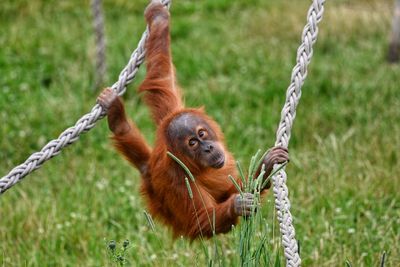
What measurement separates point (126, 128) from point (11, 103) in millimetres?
3254

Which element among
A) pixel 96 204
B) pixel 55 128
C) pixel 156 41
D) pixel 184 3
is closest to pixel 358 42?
pixel 184 3

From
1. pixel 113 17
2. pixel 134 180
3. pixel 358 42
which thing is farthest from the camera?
pixel 113 17

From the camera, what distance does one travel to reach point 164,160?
387cm

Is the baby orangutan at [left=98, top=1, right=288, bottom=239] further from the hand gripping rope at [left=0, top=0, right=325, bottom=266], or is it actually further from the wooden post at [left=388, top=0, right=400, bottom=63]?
the wooden post at [left=388, top=0, right=400, bottom=63]

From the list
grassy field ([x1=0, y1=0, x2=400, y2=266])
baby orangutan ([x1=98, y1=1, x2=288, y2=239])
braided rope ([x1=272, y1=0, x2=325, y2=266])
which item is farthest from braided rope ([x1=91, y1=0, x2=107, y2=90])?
braided rope ([x1=272, y1=0, x2=325, y2=266])

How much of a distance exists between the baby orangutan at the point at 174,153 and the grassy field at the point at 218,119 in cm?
22

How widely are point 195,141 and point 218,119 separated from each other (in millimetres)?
3163

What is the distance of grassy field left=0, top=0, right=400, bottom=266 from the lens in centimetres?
485

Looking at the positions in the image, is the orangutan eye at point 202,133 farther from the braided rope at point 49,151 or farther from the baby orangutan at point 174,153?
the braided rope at point 49,151

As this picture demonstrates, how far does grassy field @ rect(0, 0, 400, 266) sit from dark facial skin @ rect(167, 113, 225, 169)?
0.45 m

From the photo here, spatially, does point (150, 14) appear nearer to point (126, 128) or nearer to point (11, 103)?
point (126, 128)

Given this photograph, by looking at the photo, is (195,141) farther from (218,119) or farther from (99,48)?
(99,48)

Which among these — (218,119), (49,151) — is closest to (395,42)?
(218,119)

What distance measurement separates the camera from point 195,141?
12.4 ft
